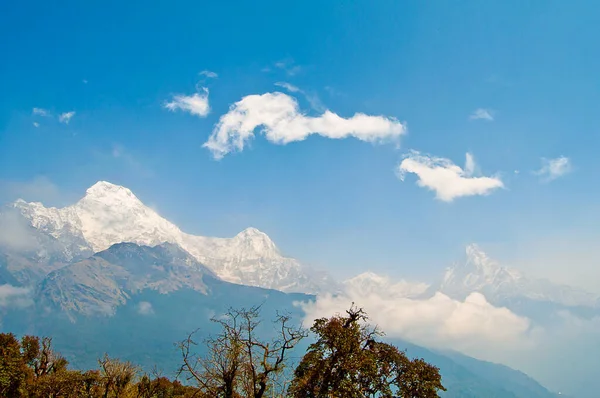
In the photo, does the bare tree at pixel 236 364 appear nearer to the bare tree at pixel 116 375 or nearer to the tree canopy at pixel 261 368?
the tree canopy at pixel 261 368

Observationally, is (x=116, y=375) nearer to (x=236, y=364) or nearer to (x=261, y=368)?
(x=261, y=368)

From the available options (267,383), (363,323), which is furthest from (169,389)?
(267,383)

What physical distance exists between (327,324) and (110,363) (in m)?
25.8

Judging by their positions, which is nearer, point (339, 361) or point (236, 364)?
point (236, 364)

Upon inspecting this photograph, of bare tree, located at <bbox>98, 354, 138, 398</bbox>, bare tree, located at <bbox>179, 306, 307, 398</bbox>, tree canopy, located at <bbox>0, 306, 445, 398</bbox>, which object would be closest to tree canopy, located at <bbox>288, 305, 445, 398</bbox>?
tree canopy, located at <bbox>0, 306, 445, 398</bbox>

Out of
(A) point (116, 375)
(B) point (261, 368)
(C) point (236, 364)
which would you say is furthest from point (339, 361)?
(A) point (116, 375)

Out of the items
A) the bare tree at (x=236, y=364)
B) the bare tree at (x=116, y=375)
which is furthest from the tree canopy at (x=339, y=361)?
the bare tree at (x=116, y=375)

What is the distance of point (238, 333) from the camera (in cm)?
2236

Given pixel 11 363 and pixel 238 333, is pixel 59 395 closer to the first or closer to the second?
pixel 11 363

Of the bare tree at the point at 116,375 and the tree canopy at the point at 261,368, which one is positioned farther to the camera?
the bare tree at the point at 116,375

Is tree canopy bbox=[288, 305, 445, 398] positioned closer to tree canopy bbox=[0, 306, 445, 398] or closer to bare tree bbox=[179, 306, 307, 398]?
tree canopy bbox=[0, 306, 445, 398]

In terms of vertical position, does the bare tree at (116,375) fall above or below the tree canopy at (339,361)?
below

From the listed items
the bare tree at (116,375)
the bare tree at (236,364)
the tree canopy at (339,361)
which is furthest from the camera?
the bare tree at (116,375)

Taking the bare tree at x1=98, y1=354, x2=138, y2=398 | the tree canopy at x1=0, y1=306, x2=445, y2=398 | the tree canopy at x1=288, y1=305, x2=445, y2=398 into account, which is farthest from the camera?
the bare tree at x1=98, y1=354, x2=138, y2=398
